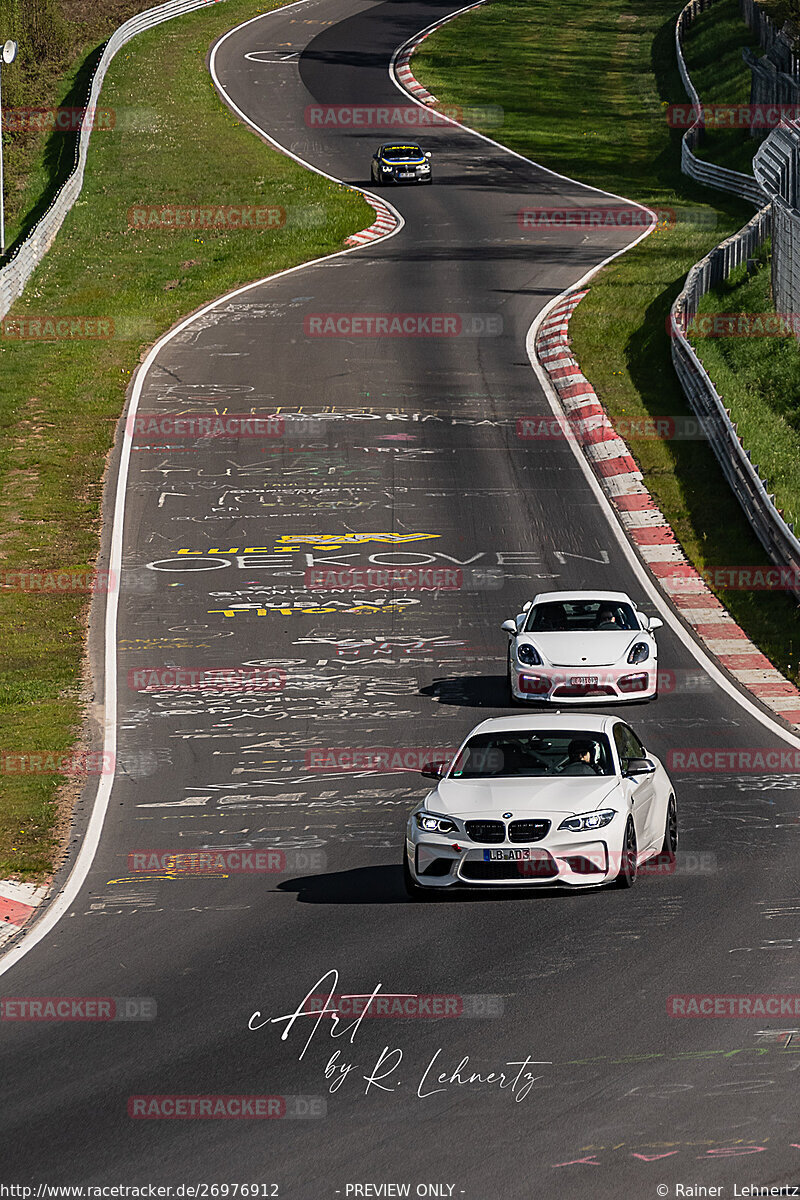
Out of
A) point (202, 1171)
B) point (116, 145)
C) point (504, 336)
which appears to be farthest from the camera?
point (116, 145)

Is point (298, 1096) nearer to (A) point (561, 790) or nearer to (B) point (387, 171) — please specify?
(A) point (561, 790)

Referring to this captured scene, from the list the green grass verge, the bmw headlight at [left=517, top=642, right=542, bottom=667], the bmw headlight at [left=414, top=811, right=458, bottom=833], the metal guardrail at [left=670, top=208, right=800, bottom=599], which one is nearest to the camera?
the bmw headlight at [left=414, top=811, right=458, bottom=833]

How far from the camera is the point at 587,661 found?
64.5 ft

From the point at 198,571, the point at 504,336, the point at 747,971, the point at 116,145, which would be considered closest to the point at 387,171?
the point at 116,145

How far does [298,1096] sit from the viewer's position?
8.70 m

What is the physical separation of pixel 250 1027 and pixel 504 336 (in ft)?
104

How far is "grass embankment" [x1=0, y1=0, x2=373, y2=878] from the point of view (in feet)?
67.0

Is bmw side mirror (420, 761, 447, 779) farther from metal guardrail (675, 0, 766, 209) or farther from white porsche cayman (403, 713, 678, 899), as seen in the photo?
metal guardrail (675, 0, 766, 209)

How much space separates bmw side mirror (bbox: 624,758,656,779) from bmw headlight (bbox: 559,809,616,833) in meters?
0.73

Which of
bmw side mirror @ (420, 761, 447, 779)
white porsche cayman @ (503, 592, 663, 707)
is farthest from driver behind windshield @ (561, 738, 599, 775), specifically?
white porsche cayman @ (503, 592, 663, 707)

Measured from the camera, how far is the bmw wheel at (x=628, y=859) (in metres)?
12.3

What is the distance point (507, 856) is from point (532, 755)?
1495mm

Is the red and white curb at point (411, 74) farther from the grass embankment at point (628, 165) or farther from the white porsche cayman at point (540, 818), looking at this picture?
the white porsche cayman at point (540, 818)

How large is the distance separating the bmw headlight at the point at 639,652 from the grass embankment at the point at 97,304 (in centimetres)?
656
